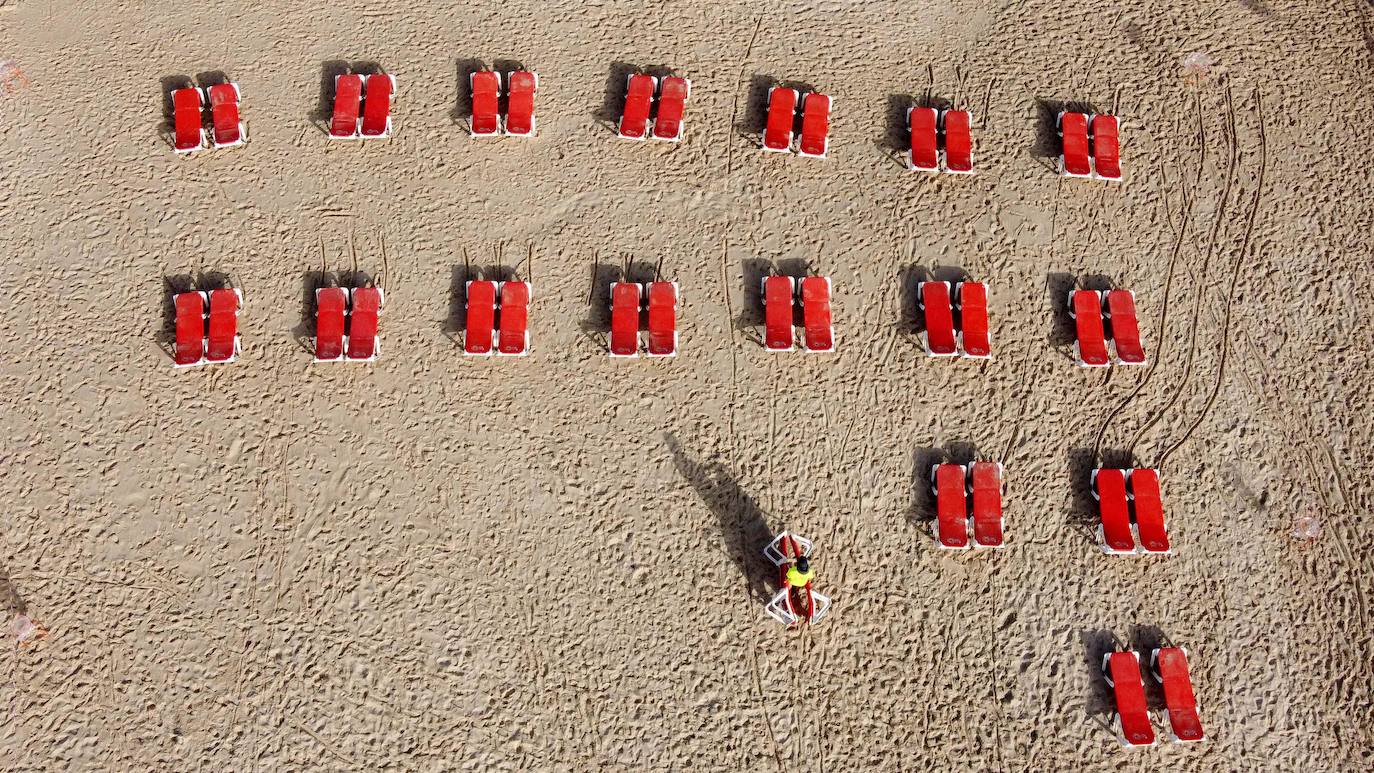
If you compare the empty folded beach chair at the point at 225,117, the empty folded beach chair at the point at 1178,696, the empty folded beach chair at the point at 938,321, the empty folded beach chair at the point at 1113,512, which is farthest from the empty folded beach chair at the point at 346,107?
the empty folded beach chair at the point at 1178,696

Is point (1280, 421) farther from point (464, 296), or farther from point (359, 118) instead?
point (359, 118)

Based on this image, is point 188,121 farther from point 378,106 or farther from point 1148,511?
point 1148,511

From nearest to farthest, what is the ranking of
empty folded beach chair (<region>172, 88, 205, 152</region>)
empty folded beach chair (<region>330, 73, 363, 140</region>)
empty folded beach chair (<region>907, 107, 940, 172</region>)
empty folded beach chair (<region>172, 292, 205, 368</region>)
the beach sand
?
the beach sand
empty folded beach chair (<region>172, 292, 205, 368</region>)
empty folded beach chair (<region>172, 88, 205, 152</region>)
empty folded beach chair (<region>330, 73, 363, 140</region>)
empty folded beach chair (<region>907, 107, 940, 172</region>)

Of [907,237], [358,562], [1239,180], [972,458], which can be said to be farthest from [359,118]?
[1239,180]

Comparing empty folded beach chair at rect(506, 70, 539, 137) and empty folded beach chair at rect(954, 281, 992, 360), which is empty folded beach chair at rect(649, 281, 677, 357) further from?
empty folded beach chair at rect(954, 281, 992, 360)

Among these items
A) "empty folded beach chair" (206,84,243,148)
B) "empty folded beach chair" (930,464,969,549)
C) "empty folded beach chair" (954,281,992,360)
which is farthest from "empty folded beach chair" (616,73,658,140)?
"empty folded beach chair" (930,464,969,549)

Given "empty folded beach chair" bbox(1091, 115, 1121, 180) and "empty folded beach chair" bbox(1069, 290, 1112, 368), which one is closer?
"empty folded beach chair" bbox(1069, 290, 1112, 368)

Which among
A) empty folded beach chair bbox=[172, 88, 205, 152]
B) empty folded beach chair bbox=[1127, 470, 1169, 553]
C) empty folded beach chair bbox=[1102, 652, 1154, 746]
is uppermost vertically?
empty folded beach chair bbox=[172, 88, 205, 152]
